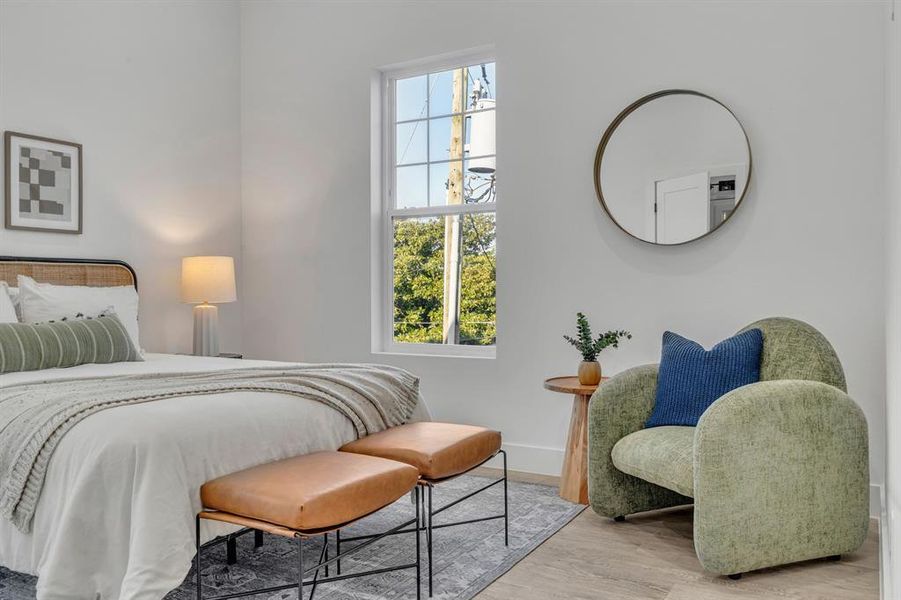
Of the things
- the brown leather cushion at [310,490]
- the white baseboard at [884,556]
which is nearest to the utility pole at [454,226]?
the brown leather cushion at [310,490]

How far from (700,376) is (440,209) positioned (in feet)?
6.60

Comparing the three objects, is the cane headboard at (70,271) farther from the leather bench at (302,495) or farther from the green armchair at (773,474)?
the green armchair at (773,474)

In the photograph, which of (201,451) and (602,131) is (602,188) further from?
(201,451)

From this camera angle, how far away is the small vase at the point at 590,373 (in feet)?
11.5

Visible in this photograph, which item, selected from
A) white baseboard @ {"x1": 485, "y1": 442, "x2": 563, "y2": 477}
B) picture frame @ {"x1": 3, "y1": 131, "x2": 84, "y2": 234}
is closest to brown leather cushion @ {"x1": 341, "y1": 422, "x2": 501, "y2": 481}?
white baseboard @ {"x1": 485, "y1": 442, "x2": 563, "y2": 477}

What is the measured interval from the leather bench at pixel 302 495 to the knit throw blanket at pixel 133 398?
1.39ft

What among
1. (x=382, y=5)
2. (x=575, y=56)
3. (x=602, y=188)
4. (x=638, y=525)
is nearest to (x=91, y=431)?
A: (x=638, y=525)

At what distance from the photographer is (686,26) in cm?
362

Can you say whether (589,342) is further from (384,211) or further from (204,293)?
(204,293)

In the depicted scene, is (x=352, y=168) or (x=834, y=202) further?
(x=352, y=168)

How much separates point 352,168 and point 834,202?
2730 millimetres

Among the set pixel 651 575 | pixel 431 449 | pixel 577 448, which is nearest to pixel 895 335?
pixel 651 575

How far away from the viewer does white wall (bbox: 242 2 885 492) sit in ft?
10.7

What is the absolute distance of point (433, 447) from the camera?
2.55m
